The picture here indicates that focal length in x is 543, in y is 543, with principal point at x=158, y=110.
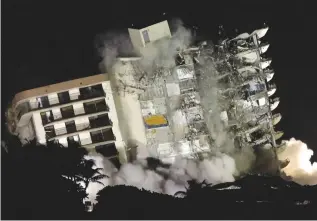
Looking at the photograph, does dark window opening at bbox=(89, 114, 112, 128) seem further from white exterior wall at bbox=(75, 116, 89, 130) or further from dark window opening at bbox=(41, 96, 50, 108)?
dark window opening at bbox=(41, 96, 50, 108)

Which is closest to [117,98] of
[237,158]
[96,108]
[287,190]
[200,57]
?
[96,108]

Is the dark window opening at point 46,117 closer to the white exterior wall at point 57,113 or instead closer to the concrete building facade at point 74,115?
the concrete building facade at point 74,115

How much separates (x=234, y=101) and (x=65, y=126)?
13.6 m

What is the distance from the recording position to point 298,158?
47125 millimetres

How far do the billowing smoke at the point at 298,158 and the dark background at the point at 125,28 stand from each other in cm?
82

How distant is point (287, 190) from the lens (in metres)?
41.1

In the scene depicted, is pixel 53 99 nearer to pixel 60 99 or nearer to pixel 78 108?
pixel 60 99

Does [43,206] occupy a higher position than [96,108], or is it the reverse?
[96,108]

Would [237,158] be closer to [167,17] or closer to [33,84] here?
[167,17]

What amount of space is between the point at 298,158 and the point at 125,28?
1859 centimetres

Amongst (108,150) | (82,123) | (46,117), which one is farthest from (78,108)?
(108,150)

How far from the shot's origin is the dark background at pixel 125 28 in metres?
43.6

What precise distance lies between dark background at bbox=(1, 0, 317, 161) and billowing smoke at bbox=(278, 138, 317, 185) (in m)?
0.82

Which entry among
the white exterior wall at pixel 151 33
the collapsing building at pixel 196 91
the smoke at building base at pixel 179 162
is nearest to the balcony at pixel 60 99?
the collapsing building at pixel 196 91
